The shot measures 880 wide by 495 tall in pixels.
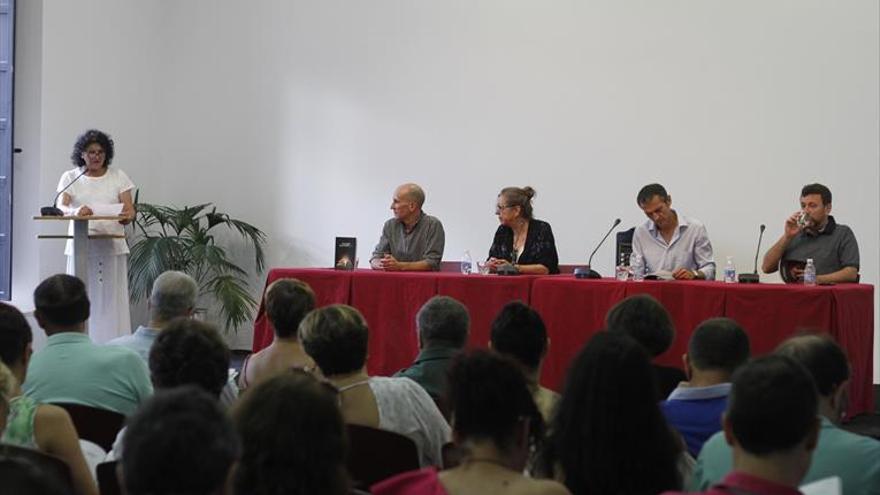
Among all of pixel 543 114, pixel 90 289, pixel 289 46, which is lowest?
pixel 90 289

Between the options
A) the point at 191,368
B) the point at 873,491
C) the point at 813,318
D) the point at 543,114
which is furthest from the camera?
the point at 543,114

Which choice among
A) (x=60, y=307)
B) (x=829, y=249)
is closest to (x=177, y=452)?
(x=60, y=307)

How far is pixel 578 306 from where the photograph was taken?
529 centimetres

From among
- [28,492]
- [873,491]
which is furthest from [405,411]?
[28,492]

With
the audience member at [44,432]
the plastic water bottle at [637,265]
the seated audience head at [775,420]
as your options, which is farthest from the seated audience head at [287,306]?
the plastic water bottle at [637,265]

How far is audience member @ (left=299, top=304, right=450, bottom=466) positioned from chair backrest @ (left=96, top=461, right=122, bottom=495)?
0.77 meters

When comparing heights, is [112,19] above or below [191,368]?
above

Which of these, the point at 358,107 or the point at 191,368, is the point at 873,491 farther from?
the point at 358,107

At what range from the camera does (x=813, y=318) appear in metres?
4.77

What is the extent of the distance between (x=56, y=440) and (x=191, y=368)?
1.13ft

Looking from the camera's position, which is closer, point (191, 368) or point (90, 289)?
point (191, 368)

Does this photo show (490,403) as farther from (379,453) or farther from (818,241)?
(818,241)

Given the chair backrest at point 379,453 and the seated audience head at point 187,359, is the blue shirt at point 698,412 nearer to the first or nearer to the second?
the chair backrest at point 379,453

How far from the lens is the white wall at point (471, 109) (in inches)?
271
